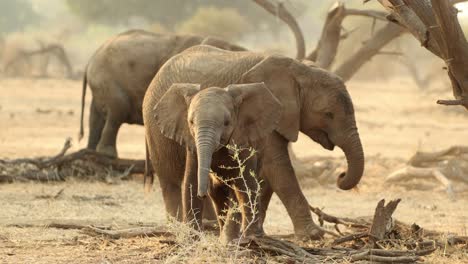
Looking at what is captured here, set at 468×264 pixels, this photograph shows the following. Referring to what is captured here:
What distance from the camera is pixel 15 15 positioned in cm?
5372

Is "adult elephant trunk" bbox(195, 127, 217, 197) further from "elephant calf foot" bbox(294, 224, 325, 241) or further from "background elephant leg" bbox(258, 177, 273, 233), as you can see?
"elephant calf foot" bbox(294, 224, 325, 241)

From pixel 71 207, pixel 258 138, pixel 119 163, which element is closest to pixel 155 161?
pixel 258 138

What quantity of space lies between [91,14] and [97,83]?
28110 millimetres

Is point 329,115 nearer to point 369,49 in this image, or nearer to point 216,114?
point 216,114

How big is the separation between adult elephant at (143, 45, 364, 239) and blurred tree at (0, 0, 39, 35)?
150ft

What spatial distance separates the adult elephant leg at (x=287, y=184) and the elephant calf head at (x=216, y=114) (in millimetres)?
802

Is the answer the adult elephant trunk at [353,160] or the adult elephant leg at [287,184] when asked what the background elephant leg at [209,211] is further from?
the adult elephant trunk at [353,160]

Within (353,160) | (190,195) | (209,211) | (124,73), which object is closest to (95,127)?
(124,73)

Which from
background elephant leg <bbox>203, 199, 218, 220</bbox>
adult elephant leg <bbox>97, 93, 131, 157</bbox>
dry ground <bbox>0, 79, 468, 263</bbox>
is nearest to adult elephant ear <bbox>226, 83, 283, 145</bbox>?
dry ground <bbox>0, 79, 468, 263</bbox>

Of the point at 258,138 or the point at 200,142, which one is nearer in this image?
the point at 200,142

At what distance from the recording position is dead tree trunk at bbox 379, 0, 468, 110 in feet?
16.8

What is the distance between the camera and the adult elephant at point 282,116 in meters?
5.99

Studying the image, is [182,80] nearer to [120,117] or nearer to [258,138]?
[258,138]

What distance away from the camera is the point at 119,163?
9.96 meters
